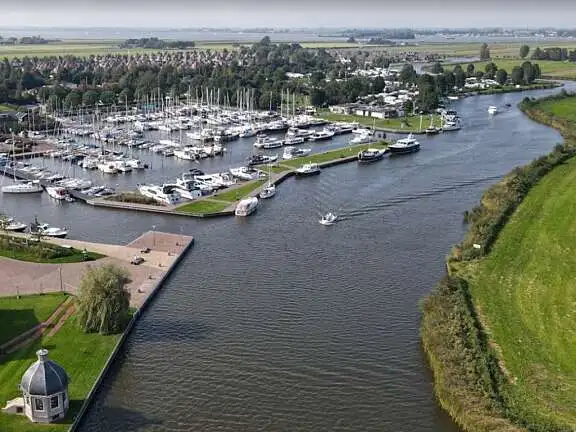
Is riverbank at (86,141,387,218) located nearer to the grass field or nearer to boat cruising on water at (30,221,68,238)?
boat cruising on water at (30,221,68,238)

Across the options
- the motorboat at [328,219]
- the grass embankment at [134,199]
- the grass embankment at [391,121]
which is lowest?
the motorboat at [328,219]

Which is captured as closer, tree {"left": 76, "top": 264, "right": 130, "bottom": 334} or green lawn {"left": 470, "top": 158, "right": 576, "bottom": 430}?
green lawn {"left": 470, "top": 158, "right": 576, "bottom": 430}

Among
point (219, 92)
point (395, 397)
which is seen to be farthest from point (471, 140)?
point (395, 397)

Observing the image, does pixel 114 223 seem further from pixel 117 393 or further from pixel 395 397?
pixel 395 397

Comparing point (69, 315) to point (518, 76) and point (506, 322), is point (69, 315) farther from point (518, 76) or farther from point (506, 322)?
point (518, 76)

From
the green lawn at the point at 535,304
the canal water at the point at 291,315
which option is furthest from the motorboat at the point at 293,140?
the green lawn at the point at 535,304

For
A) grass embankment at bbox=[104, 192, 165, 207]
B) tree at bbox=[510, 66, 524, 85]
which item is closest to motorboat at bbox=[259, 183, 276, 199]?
grass embankment at bbox=[104, 192, 165, 207]

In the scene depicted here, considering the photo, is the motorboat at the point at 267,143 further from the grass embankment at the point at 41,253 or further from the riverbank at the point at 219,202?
the grass embankment at the point at 41,253
